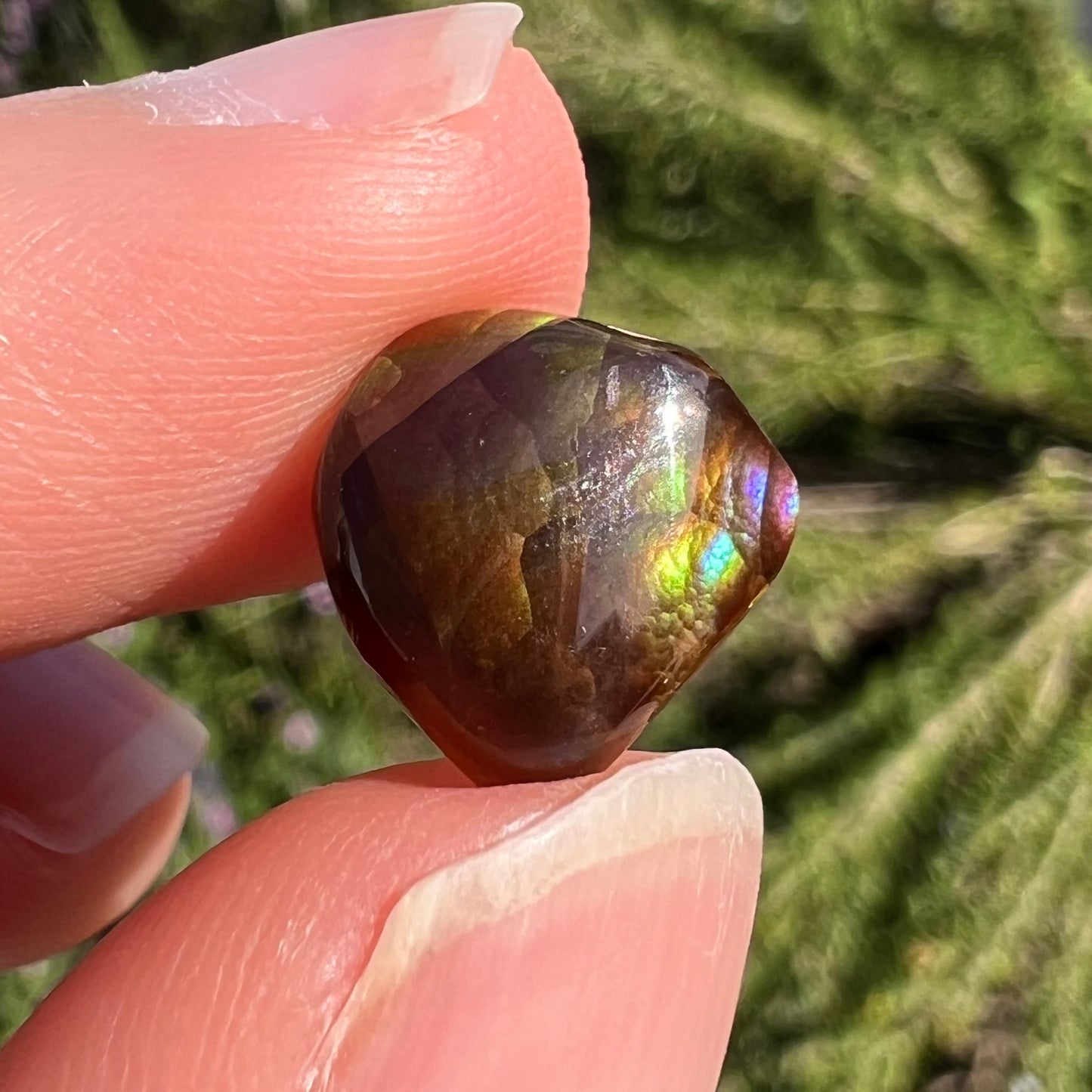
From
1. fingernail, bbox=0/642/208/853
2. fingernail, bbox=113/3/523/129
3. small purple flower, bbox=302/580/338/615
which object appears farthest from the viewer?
small purple flower, bbox=302/580/338/615

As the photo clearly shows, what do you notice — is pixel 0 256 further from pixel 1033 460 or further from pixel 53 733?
pixel 1033 460

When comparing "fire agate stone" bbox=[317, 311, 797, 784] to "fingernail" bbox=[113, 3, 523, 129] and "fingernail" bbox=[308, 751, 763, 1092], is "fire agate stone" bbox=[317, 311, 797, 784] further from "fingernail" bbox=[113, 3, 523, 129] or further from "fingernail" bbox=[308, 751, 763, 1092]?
"fingernail" bbox=[113, 3, 523, 129]

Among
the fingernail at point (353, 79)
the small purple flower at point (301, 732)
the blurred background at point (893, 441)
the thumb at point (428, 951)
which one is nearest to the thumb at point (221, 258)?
the fingernail at point (353, 79)

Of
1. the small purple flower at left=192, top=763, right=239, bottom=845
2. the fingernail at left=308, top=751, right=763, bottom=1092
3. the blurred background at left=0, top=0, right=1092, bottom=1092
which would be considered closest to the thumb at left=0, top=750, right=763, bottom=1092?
the fingernail at left=308, top=751, right=763, bottom=1092

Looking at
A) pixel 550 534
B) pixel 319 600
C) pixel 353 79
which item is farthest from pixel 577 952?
pixel 319 600

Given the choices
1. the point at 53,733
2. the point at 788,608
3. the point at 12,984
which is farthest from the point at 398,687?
the point at 12,984

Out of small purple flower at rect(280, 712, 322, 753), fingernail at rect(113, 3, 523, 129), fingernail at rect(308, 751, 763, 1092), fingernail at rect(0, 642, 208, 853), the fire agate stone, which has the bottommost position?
small purple flower at rect(280, 712, 322, 753)
